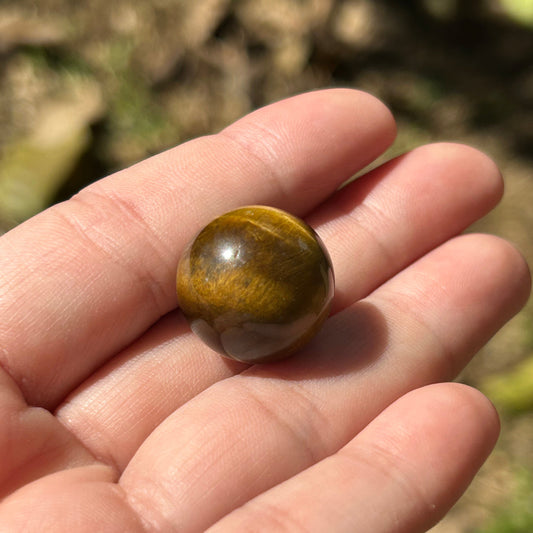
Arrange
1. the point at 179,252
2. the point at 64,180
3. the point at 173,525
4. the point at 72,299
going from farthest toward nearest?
the point at 64,180 < the point at 179,252 < the point at 72,299 < the point at 173,525

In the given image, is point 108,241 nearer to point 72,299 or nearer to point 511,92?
point 72,299

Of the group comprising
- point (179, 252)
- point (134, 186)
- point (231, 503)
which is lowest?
point (231, 503)

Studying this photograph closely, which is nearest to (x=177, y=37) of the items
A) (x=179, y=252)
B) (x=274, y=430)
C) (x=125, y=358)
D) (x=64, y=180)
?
(x=64, y=180)

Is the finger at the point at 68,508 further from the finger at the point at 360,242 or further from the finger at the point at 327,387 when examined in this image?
the finger at the point at 360,242

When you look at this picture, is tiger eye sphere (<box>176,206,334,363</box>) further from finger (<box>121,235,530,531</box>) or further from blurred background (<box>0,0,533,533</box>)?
blurred background (<box>0,0,533,533</box>)

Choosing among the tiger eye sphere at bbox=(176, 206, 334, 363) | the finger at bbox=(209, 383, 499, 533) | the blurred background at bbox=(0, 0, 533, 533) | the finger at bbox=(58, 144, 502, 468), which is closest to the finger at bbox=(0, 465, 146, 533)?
A: the finger at bbox=(209, 383, 499, 533)
